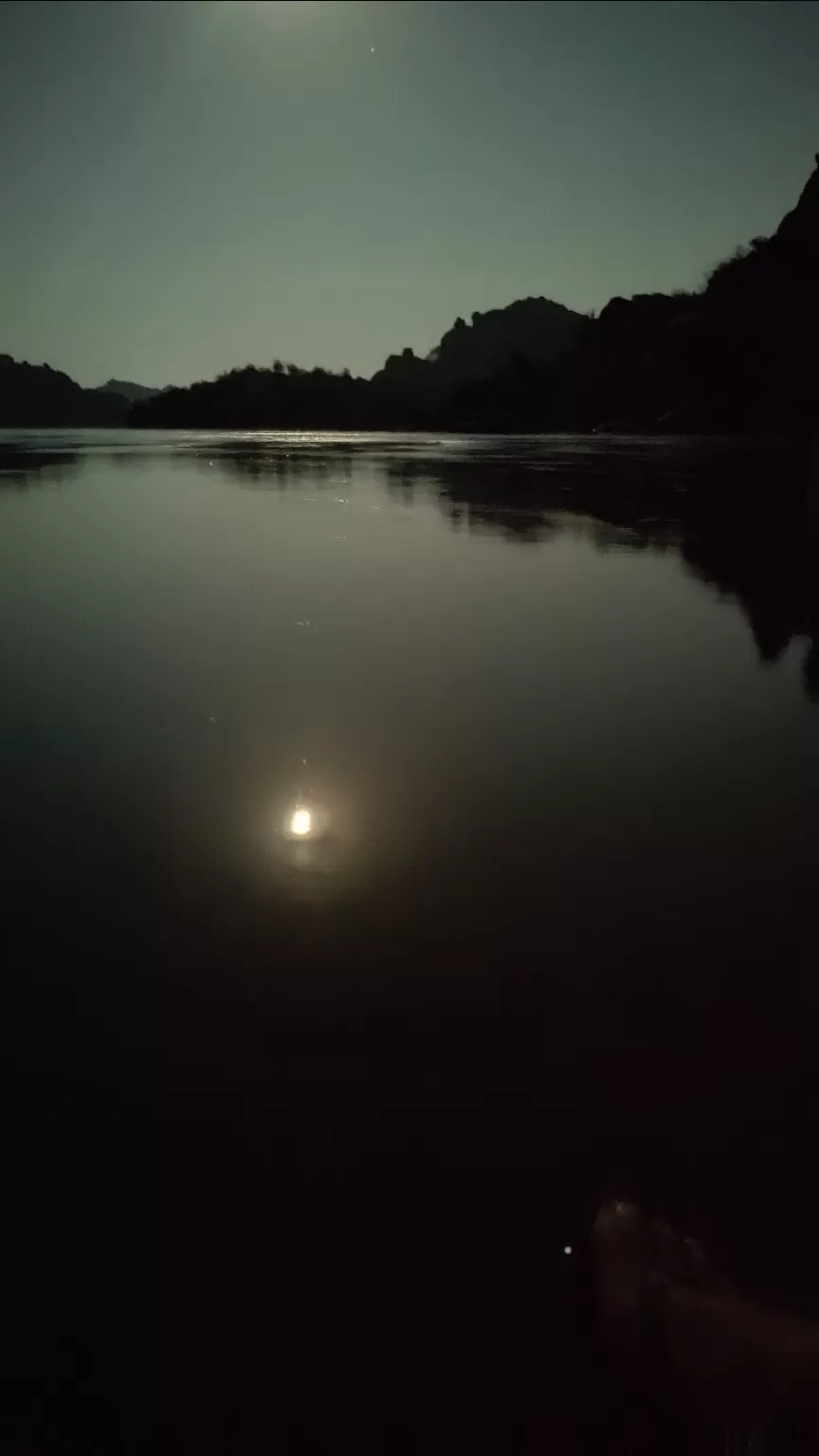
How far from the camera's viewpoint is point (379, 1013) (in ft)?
14.9

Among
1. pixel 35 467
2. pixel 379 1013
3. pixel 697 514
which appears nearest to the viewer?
pixel 379 1013

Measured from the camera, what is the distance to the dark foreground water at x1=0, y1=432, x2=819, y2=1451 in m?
3.13

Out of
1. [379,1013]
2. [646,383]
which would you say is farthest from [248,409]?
[379,1013]

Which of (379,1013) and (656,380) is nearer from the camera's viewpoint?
(379,1013)

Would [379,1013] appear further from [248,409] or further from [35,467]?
[248,409]

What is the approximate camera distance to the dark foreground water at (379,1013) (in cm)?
313

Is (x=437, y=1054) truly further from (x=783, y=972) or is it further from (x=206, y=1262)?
(x=783, y=972)

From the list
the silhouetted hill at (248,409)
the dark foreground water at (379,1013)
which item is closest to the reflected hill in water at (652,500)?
the dark foreground water at (379,1013)

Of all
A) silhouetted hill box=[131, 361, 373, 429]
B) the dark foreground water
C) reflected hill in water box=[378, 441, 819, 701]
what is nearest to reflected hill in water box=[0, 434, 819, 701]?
reflected hill in water box=[378, 441, 819, 701]

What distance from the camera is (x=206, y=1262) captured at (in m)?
3.34

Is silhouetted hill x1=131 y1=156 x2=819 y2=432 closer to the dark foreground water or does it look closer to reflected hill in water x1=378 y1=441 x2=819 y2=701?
reflected hill in water x1=378 y1=441 x2=819 y2=701

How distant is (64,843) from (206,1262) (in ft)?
11.8

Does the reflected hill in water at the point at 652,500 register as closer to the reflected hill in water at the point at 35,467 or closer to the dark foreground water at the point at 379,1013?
the reflected hill in water at the point at 35,467

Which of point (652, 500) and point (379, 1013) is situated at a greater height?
point (379, 1013)
